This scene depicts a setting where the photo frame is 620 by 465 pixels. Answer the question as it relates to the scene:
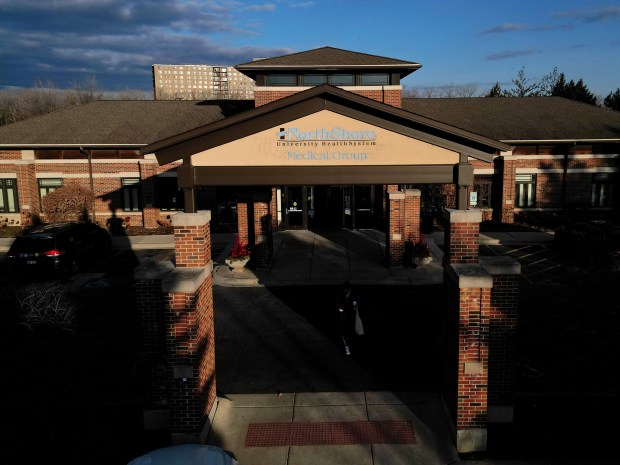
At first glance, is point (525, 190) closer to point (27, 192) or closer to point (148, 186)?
point (148, 186)

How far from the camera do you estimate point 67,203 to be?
2823 cm

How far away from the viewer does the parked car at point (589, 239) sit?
21.0 meters

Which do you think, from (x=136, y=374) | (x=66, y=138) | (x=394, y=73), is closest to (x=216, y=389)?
(x=136, y=374)

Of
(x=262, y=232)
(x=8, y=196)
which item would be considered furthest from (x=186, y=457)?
(x=8, y=196)

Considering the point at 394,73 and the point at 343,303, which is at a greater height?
the point at 394,73

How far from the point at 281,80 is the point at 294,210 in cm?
701

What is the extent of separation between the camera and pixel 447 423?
30.8 feet

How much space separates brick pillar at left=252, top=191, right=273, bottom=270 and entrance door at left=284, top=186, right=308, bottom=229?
8091 mm

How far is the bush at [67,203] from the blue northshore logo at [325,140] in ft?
74.7

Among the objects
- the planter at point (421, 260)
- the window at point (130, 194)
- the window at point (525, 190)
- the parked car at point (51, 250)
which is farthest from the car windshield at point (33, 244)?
the window at point (525, 190)

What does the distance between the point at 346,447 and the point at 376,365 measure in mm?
3219

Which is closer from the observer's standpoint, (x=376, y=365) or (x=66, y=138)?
(x=376, y=365)

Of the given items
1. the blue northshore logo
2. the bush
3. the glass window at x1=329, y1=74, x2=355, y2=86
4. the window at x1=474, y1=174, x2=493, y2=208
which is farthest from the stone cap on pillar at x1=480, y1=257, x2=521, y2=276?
the bush

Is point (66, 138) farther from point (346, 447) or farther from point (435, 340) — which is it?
point (346, 447)
